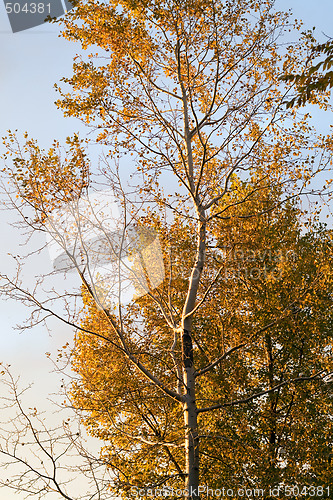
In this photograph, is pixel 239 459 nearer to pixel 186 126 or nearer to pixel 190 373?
pixel 190 373

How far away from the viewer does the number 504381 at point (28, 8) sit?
11562mm

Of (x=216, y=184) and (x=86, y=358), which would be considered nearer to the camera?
(x=216, y=184)

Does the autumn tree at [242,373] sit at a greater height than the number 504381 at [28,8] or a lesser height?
lesser

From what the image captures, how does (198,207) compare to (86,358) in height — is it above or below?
above

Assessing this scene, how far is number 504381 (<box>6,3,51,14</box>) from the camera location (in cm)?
1156

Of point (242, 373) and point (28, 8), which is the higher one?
point (28, 8)

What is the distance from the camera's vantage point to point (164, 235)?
12461 mm

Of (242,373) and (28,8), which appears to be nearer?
(28,8)

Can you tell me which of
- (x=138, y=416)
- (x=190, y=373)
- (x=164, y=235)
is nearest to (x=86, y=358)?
(x=138, y=416)

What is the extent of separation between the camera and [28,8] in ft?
39.5

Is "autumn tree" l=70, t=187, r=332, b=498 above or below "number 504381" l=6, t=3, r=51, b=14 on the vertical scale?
below

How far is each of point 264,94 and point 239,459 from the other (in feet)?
24.1

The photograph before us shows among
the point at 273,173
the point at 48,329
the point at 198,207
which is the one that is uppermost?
the point at 273,173

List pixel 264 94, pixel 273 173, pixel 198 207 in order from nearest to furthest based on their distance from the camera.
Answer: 1. pixel 198 207
2. pixel 264 94
3. pixel 273 173
